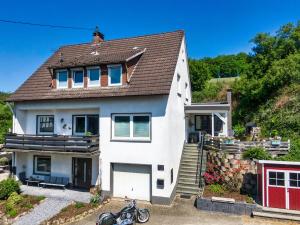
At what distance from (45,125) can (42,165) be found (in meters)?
2.98

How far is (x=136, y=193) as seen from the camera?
16.0 m

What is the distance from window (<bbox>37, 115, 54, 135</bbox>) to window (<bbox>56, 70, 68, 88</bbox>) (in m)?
2.46

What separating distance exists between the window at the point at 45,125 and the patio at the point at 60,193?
158 inches

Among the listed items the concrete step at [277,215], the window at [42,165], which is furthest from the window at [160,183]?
the window at [42,165]

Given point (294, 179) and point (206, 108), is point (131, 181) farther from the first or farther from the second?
point (294, 179)

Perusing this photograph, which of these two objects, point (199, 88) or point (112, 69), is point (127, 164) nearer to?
point (112, 69)

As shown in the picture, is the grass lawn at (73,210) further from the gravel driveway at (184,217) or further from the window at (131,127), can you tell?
the window at (131,127)

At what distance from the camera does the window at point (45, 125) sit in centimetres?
1884

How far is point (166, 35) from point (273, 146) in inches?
440

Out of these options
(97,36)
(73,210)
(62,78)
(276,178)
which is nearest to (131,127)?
(73,210)

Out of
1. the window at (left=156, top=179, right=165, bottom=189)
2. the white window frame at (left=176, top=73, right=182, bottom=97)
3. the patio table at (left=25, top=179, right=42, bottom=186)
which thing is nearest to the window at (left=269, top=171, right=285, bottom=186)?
the window at (left=156, top=179, right=165, bottom=189)

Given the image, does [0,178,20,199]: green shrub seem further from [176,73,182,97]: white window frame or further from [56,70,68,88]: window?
[176,73,182,97]: white window frame

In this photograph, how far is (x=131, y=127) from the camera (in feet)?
51.7

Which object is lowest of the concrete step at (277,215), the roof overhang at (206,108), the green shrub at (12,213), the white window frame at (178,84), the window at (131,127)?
the green shrub at (12,213)
